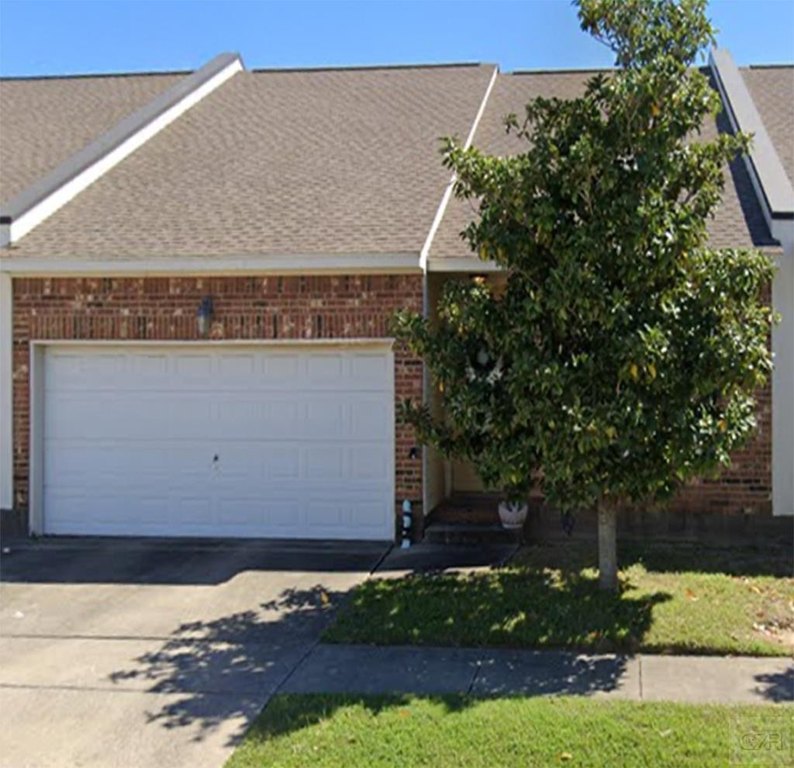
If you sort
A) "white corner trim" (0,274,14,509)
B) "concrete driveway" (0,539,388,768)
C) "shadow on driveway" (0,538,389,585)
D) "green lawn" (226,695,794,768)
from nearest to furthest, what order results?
"green lawn" (226,695,794,768)
"concrete driveway" (0,539,388,768)
"shadow on driveway" (0,538,389,585)
"white corner trim" (0,274,14,509)

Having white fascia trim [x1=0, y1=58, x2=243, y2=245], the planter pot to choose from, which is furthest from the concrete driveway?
white fascia trim [x1=0, y1=58, x2=243, y2=245]

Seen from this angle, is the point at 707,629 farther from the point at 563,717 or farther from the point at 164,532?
the point at 164,532

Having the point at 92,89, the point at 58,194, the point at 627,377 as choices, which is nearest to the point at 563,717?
the point at 627,377

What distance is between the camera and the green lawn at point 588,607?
641 centimetres

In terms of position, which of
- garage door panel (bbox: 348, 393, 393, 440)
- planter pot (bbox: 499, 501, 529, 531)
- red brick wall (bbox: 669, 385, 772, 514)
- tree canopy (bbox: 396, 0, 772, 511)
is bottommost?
planter pot (bbox: 499, 501, 529, 531)

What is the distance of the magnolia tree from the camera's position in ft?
21.3

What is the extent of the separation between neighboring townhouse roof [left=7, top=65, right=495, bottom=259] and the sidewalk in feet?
15.6

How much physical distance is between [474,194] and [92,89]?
12.2 metres

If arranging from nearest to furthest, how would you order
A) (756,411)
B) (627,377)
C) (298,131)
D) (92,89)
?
(627,377), (756,411), (298,131), (92,89)

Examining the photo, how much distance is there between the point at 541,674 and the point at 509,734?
1.05 metres

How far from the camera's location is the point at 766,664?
594 cm

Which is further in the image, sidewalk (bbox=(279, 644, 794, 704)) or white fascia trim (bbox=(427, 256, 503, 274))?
white fascia trim (bbox=(427, 256, 503, 274))

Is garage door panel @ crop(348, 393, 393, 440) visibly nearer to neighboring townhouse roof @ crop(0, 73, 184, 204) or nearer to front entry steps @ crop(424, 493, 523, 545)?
front entry steps @ crop(424, 493, 523, 545)

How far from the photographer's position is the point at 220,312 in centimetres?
1016
